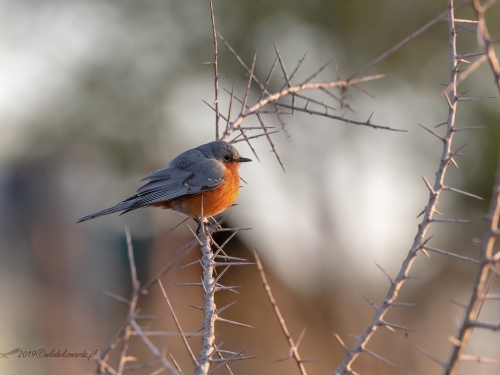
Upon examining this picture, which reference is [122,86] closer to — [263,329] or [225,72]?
[225,72]

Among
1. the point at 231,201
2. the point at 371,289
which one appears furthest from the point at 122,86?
the point at 231,201

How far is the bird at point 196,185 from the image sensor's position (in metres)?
6.12

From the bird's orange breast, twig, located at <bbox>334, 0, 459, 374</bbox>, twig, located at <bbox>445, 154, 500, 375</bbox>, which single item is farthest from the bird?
twig, located at <bbox>445, 154, 500, 375</bbox>

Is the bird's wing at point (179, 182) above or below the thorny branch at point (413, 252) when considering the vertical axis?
below

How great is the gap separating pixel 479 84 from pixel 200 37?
31.5 feet

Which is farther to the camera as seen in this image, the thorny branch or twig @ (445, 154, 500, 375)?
the thorny branch

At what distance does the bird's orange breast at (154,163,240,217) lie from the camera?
6.21 m

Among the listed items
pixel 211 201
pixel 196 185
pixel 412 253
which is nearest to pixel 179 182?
pixel 196 185

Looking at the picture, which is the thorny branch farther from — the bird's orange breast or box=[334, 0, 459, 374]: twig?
the bird's orange breast

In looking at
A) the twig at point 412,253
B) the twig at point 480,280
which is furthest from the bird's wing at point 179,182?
the twig at point 480,280

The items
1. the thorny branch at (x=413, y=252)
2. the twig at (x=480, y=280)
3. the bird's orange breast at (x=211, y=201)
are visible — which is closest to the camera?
the twig at (x=480, y=280)

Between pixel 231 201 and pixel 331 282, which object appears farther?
pixel 331 282

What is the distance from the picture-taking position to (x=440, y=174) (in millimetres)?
2707

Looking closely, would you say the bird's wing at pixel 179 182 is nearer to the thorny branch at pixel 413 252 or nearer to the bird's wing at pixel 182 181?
the bird's wing at pixel 182 181
